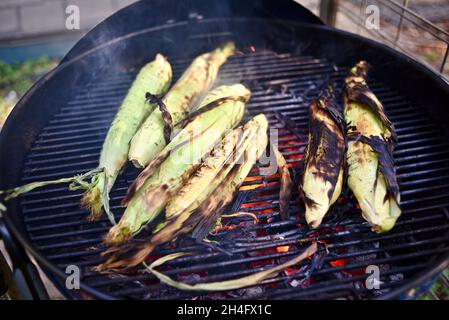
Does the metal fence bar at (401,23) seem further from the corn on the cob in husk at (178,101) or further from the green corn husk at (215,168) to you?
the green corn husk at (215,168)

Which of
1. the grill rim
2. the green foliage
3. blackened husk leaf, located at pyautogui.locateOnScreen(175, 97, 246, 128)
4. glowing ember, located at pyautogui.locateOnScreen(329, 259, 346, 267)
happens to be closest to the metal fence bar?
the grill rim

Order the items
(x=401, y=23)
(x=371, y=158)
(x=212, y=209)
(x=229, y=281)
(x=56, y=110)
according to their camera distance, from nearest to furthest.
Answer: (x=229, y=281), (x=212, y=209), (x=371, y=158), (x=56, y=110), (x=401, y=23)

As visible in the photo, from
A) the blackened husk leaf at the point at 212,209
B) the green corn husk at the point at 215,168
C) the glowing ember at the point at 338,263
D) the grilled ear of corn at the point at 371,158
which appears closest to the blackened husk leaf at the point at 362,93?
the grilled ear of corn at the point at 371,158

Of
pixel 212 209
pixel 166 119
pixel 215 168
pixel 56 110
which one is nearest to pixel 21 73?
pixel 56 110

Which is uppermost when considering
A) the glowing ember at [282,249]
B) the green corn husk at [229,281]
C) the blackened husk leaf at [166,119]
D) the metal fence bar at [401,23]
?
the metal fence bar at [401,23]

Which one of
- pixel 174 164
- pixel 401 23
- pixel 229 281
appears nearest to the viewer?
pixel 229 281

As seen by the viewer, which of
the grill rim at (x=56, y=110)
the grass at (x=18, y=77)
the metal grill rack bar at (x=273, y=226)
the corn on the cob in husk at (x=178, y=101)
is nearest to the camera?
the grill rim at (x=56, y=110)

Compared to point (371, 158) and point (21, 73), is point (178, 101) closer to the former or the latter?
point (371, 158)
